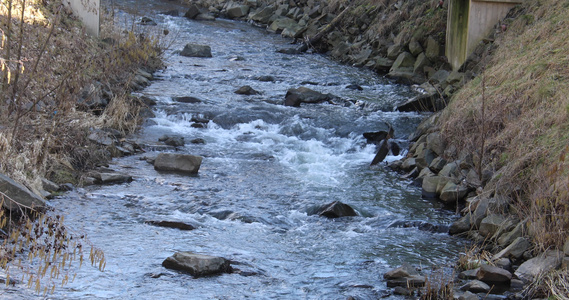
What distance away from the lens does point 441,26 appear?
17.2m

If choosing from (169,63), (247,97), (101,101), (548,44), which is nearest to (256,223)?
(101,101)

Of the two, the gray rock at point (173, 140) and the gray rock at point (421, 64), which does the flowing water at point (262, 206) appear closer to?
the gray rock at point (173, 140)

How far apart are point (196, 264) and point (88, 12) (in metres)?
10.7

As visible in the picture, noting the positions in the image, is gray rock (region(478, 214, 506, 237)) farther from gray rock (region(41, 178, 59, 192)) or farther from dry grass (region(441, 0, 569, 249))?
gray rock (region(41, 178, 59, 192))

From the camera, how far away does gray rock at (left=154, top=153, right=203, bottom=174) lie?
976cm

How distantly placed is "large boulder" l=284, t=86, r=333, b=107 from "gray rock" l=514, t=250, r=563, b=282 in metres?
8.38

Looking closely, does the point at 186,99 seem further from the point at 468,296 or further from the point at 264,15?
the point at 264,15

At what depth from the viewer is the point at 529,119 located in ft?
28.6

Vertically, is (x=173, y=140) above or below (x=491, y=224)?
above

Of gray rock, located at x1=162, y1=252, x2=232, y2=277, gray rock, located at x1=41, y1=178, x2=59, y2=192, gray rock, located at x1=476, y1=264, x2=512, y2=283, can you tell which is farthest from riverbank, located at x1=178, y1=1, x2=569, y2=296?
gray rock, located at x1=41, y1=178, x2=59, y2=192

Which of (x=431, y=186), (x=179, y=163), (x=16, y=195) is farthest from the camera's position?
(x=179, y=163)

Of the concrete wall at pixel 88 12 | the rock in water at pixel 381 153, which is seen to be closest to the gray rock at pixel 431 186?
the rock in water at pixel 381 153

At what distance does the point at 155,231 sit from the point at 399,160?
4950 mm

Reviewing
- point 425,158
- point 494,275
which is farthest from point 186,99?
point 494,275
